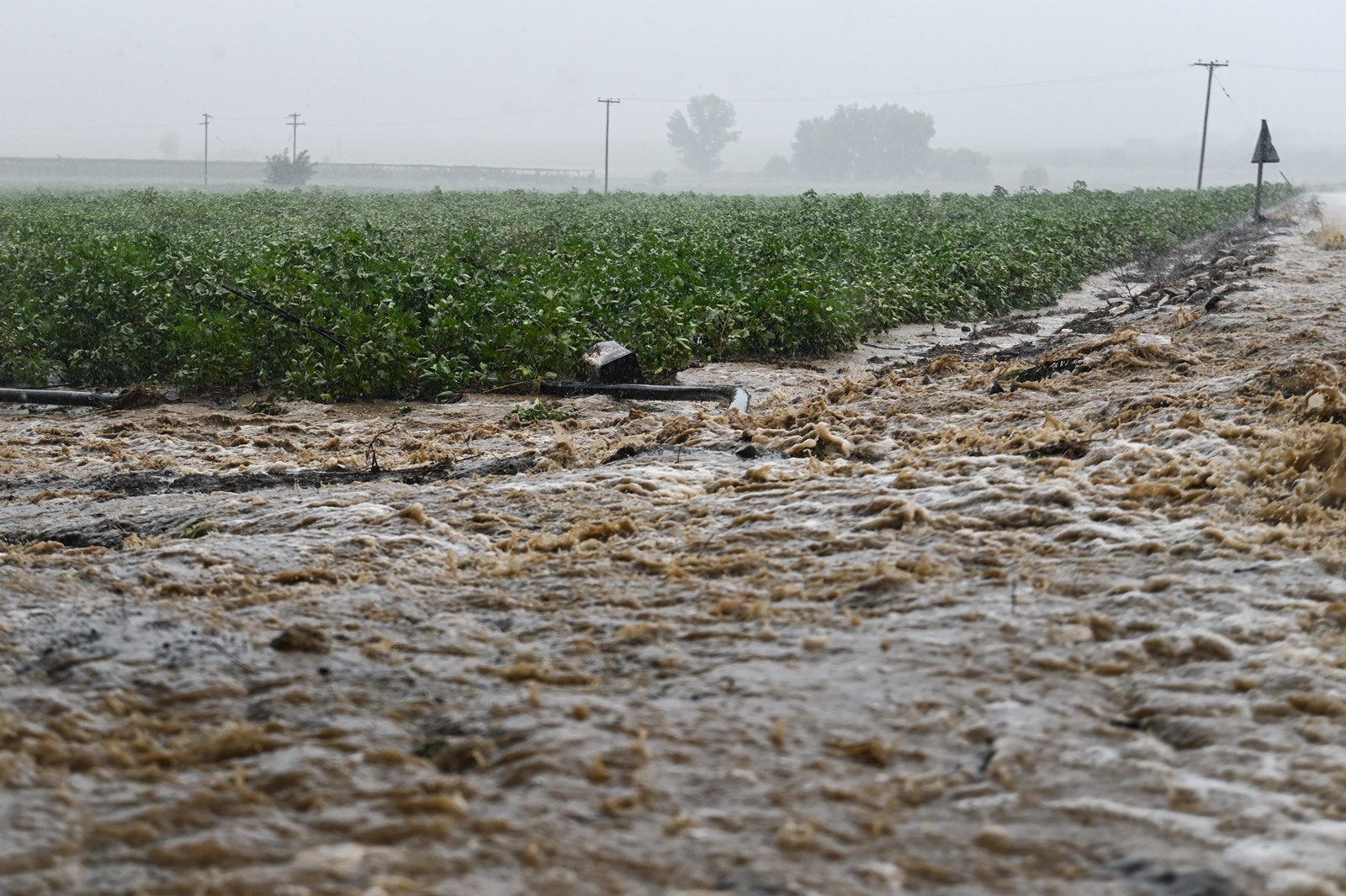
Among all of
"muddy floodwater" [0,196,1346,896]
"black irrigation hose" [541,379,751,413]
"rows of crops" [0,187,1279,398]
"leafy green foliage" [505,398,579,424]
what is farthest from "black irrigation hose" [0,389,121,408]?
"black irrigation hose" [541,379,751,413]

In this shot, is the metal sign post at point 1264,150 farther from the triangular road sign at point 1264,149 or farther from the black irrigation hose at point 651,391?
the black irrigation hose at point 651,391

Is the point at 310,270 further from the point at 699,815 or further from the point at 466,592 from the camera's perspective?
the point at 699,815

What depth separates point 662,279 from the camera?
38.1 ft

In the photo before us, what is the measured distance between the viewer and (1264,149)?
29516 mm

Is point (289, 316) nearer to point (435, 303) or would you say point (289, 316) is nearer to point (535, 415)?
point (435, 303)

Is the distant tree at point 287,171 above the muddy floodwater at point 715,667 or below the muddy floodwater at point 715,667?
above

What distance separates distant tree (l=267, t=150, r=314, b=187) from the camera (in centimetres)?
8869

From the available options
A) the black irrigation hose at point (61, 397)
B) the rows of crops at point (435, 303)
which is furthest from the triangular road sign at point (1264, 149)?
the black irrigation hose at point (61, 397)

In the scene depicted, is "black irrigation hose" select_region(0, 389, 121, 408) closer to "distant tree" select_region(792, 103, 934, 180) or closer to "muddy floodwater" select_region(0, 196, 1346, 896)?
"muddy floodwater" select_region(0, 196, 1346, 896)

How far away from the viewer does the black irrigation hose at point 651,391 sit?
903cm

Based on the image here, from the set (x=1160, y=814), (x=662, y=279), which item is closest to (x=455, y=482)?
(x=1160, y=814)

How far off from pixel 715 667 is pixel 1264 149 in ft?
100

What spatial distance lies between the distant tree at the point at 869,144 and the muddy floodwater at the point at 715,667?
144 meters

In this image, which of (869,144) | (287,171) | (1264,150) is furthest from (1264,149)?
(869,144)
